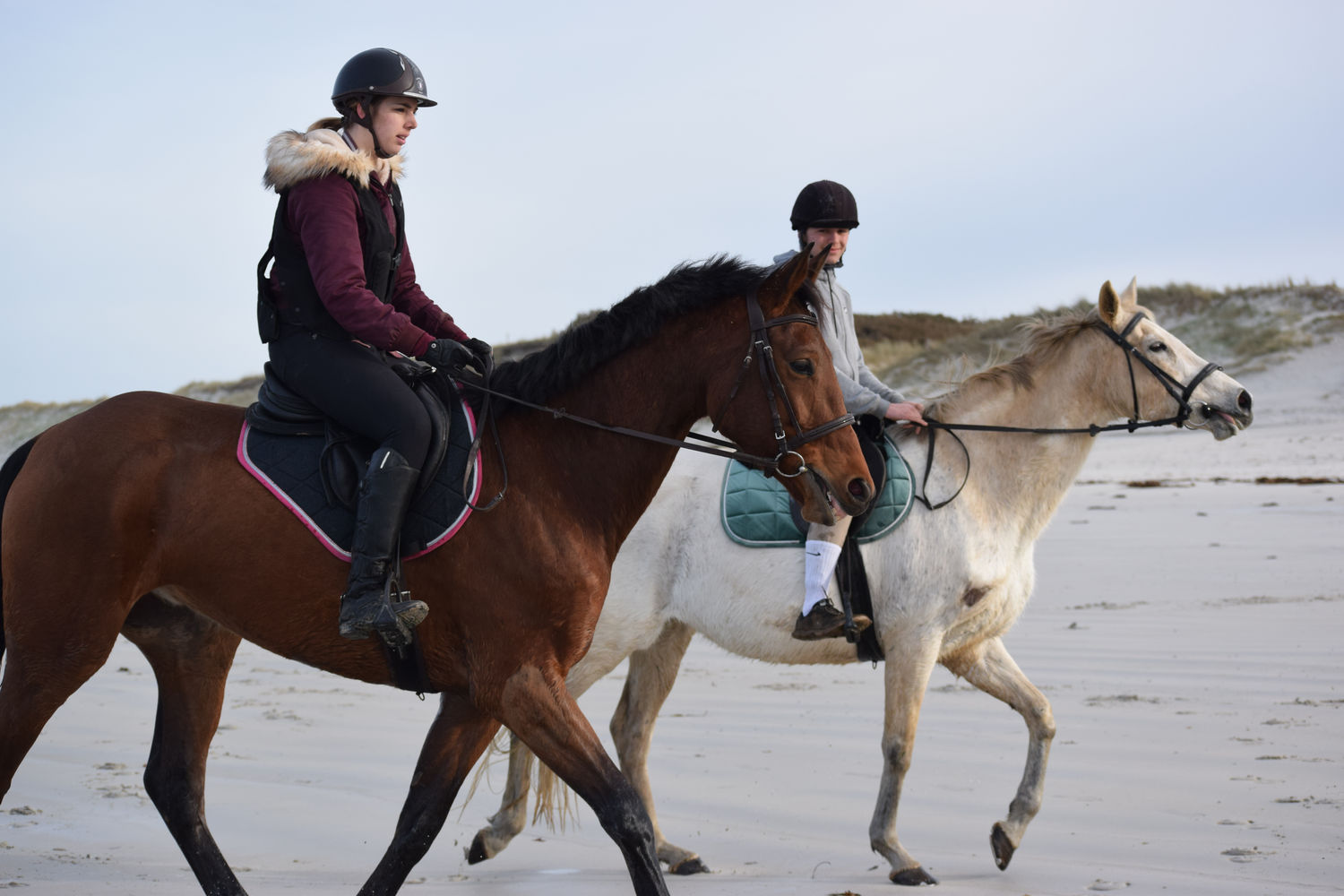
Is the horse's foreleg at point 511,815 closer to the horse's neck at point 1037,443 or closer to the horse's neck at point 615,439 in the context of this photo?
the horse's neck at point 615,439

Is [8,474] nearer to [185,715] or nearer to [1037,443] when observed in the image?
[185,715]

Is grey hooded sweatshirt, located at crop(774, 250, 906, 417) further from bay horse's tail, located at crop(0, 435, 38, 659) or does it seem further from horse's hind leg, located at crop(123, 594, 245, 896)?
bay horse's tail, located at crop(0, 435, 38, 659)

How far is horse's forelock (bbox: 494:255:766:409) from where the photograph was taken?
12.5ft

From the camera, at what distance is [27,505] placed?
3.77 metres

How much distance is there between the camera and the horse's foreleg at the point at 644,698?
5.82 metres

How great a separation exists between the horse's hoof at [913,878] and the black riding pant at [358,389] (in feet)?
8.57

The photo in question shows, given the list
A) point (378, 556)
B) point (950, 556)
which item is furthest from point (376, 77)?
point (950, 556)

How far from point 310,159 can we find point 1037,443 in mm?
3424

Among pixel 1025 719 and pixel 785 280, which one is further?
pixel 1025 719

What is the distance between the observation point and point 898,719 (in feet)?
17.4

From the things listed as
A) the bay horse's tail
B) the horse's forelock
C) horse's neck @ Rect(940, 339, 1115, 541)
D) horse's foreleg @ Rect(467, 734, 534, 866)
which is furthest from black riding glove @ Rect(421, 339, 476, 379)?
horse's neck @ Rect(940, 339, 1115, 541)

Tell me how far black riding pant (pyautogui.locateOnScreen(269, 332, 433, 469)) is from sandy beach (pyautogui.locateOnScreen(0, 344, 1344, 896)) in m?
2.10

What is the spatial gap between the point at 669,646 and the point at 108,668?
19.2 feet

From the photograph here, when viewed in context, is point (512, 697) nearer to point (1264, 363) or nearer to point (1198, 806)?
point (1198, 806)
